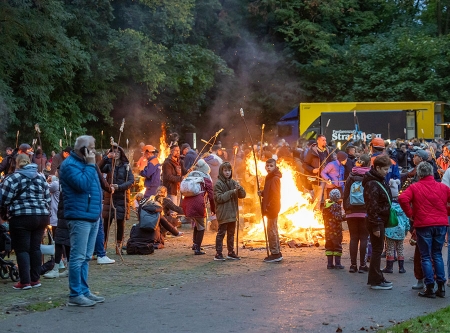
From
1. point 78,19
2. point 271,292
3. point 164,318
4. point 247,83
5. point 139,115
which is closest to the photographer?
point 164,318

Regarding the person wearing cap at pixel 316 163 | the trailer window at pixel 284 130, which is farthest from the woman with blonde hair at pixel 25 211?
the trailer window at pixel 284 130

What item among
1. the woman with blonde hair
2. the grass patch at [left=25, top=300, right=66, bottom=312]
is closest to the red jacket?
the grass patch at [left=25, top=300, right=66, bottom=312]

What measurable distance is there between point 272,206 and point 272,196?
161 mm

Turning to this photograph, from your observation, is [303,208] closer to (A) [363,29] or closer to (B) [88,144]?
(B) [88,144]

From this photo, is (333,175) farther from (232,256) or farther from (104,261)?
(104,261)

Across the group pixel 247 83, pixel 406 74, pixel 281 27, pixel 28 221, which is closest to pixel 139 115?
pixel 247 83

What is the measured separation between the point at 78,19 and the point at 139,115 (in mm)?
6862

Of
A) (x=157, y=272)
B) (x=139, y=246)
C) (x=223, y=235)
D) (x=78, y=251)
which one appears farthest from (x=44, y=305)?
(x=139, y=246)

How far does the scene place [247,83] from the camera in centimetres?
4306

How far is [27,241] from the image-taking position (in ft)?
32.8

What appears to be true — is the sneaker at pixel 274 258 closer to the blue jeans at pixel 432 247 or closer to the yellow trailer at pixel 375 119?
the blue jeans at pixel 432 247

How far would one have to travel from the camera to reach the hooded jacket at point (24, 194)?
9.85 meters

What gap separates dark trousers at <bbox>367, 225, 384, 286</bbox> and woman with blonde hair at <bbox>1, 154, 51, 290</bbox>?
423cm

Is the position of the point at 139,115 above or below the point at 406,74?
below
